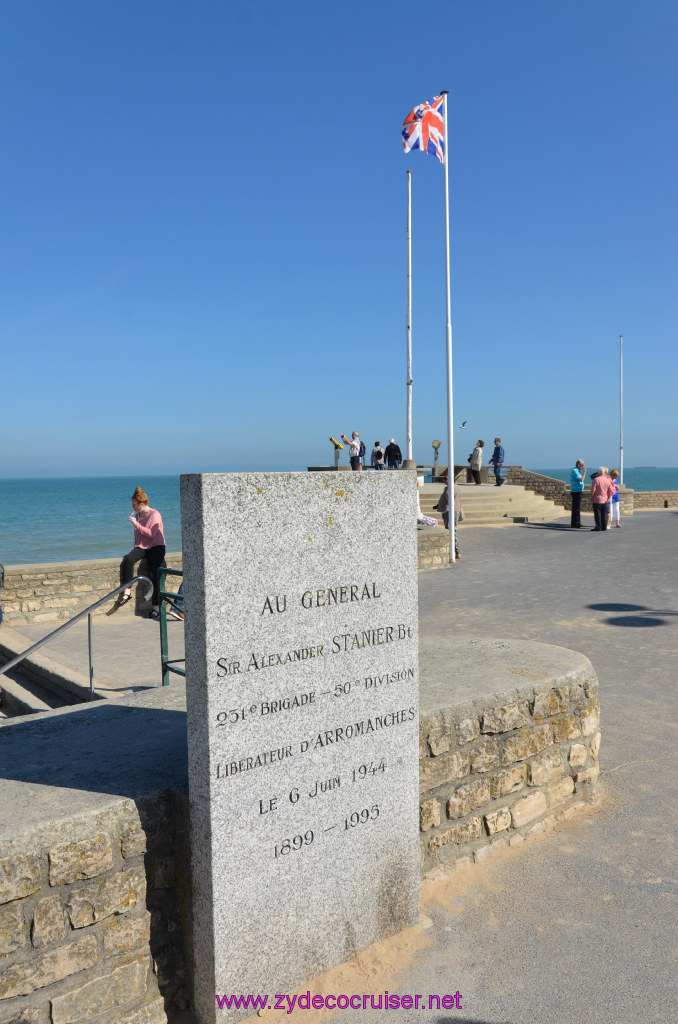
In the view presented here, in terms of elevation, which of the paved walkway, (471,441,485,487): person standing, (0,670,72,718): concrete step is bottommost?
(0,670,72,718): concrete step

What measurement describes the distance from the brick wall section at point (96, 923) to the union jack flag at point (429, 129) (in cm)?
1543

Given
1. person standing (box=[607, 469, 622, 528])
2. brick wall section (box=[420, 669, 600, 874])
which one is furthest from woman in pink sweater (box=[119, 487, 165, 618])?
person standing (box=[607, 469, 622, 528])

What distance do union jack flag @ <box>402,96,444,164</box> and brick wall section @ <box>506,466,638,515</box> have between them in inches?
621

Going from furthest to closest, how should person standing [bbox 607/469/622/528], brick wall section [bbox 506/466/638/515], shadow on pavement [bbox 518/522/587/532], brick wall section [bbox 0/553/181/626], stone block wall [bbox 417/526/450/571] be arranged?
1. brick wall section [bbox 506/466/638/515]
2. shadow on pavement [bbox 518/522/587/532]
3. person standing [bbox 607/469/622/528]
4. stone block wall [bbox 417/526/450/571]
5. brick wall section [bbox 0/553/181/626]

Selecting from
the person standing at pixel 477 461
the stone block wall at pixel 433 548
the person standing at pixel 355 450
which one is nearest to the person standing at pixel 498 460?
the person standing at pixel 477 461

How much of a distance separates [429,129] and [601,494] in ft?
33.3

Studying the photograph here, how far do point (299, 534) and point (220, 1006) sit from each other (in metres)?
1.83

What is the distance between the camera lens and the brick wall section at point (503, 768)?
145 inches

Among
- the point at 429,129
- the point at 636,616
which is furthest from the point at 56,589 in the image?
the point at 429,129

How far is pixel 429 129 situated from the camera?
49.9 ft

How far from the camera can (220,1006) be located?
9.11 ft

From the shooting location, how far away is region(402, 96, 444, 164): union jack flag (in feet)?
49.9

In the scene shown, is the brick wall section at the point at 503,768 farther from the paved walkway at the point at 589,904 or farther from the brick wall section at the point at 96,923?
the brick wall section at the point at 96,923

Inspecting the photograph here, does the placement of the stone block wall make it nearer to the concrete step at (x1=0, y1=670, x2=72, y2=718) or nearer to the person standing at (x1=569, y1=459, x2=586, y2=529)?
the person standing at (x1=569, y1=459, x2=586, y2=529)
